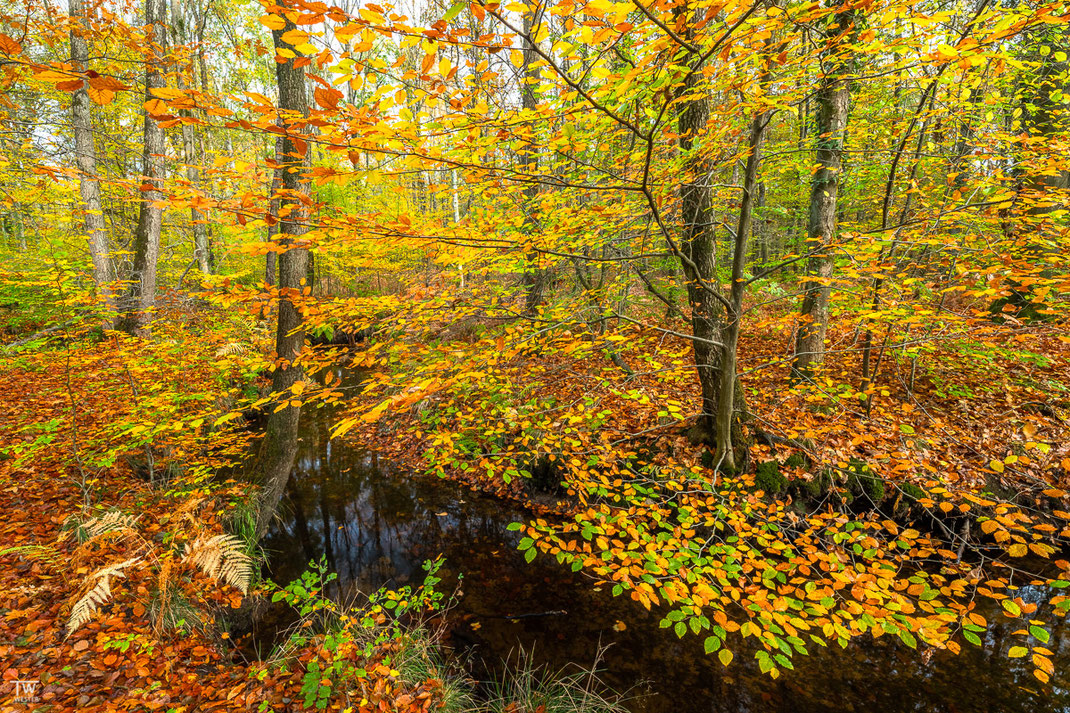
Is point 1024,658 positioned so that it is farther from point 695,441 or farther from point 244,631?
point 244,631

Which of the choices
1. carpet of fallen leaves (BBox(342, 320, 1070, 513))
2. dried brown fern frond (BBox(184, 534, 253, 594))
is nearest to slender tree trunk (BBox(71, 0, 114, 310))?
dried brown fern frond (BBox(184, 534, 253, 594))

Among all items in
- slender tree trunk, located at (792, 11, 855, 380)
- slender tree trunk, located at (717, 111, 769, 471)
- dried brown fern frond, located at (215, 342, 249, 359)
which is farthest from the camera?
dried brown fern frond, located at (215, 342, 249, 359)

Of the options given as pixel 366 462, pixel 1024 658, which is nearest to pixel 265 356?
pixel 366 462

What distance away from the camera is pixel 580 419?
494 centimetres

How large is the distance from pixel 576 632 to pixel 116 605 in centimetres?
432

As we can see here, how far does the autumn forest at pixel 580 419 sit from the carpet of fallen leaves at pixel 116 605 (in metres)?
0.04

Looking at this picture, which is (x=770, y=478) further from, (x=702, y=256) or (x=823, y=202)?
(x=823, y=202)

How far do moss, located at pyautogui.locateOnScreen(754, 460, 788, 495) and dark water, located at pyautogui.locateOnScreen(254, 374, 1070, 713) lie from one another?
156 cm

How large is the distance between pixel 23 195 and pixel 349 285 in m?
8.42

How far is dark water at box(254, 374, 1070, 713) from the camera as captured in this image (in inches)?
142

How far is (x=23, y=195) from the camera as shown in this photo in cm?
812

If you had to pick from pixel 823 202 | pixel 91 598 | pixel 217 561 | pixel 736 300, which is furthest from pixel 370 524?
pixel 823 202

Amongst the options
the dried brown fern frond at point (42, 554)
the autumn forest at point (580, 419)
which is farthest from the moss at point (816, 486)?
the dried brown fern frond at point (42, 554)

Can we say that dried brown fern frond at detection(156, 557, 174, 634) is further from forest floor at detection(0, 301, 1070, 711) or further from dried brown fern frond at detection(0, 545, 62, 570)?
dried brown fern frond at detection(0, 545, 62, 570)
